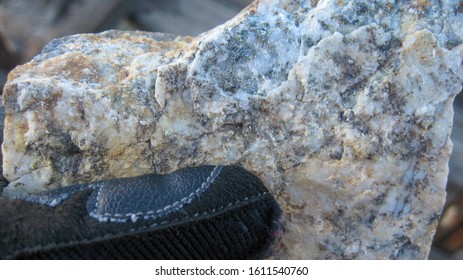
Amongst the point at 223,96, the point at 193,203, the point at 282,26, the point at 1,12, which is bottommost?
the point at 1,12

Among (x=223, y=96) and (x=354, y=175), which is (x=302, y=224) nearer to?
(x=354, y=175)

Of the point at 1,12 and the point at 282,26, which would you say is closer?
the point at 282,26

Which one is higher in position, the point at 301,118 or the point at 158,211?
the point at 301,118

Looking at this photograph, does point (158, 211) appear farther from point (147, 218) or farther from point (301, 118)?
point (301, 118)

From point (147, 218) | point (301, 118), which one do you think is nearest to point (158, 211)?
point (147, 218)

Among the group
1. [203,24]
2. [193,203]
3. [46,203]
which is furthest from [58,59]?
[203,24]
